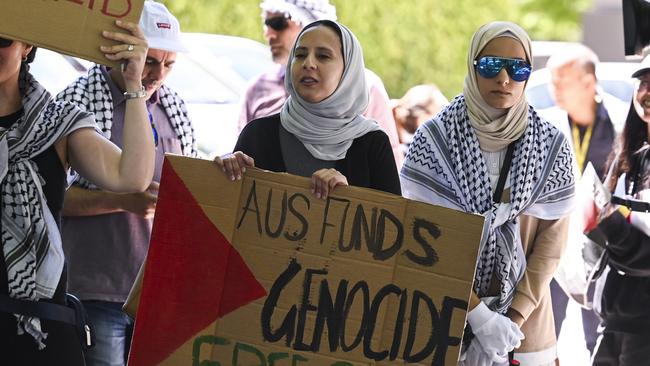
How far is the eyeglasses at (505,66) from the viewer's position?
4312mm

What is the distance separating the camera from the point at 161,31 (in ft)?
16.2

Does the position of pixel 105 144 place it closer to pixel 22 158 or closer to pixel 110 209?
pixel 22 158

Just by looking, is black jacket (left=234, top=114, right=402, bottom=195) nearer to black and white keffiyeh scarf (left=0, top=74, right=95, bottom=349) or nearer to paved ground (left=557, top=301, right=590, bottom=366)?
black and white keffiyeh scarf (left=0, top=74, right=95, bottom=349)

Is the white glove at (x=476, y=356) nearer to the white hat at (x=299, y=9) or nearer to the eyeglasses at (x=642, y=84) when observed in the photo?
the eyeglasses at (x=642, y=84)

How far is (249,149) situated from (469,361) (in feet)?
3.21

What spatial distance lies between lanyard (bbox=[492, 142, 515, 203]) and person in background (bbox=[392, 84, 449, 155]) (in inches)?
102

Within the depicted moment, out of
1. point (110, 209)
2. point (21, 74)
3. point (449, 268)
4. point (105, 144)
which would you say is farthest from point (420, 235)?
point (110, 209)

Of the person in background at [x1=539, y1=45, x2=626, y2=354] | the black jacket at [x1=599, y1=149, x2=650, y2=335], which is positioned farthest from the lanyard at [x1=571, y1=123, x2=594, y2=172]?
the black jacket at [x1=599, y1=149, x2=650, y2=335]

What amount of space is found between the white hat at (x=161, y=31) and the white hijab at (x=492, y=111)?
45.6 inches

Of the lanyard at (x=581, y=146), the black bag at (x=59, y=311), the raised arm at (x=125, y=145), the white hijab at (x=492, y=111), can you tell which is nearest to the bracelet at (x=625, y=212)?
the lanyard at (x=581, y=146)

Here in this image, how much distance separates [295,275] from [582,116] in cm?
332

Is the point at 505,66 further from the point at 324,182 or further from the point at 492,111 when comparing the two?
the point at 324,182

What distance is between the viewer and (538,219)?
4449 millimetres

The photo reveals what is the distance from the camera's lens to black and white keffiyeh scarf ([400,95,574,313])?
13.9ft
